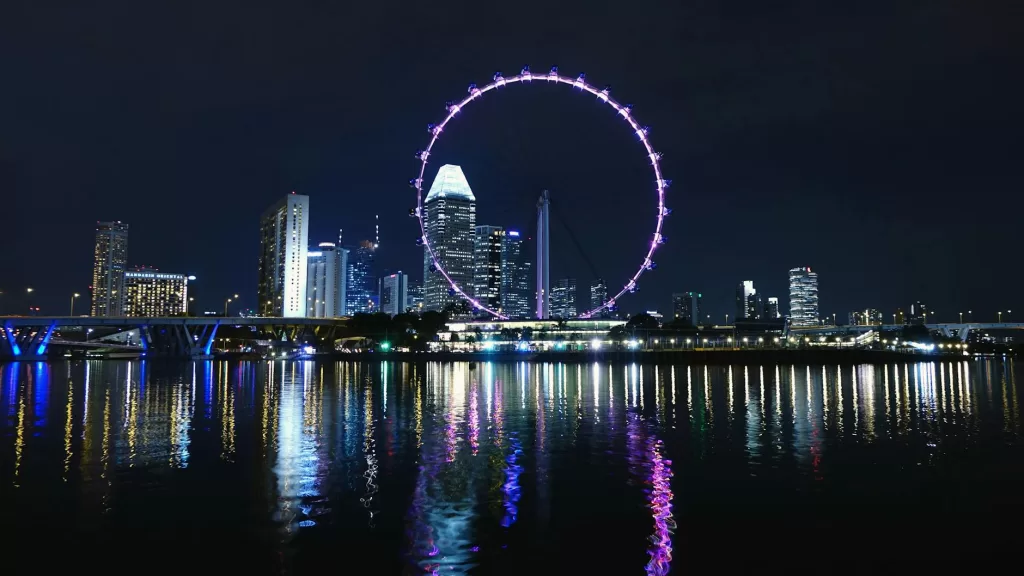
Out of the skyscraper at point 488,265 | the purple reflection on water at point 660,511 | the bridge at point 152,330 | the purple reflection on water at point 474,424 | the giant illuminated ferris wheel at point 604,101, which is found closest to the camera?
the purple reflection on water at point 660,511

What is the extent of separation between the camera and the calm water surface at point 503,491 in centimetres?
1060

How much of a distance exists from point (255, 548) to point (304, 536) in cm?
81

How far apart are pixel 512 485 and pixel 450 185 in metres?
132

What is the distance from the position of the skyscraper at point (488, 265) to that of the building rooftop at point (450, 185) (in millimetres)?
16031

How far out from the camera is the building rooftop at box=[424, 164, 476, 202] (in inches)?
5610

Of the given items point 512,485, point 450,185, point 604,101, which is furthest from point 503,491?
point 450,185

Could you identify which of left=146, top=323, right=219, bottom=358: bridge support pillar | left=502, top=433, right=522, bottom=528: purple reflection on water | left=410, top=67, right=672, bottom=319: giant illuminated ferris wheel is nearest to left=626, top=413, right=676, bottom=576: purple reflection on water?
left=502, top=433, right=522, bottom=528: purple reflection on water

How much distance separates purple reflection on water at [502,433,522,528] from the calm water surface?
0.07 meters

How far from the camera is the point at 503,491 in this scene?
47.8 ft

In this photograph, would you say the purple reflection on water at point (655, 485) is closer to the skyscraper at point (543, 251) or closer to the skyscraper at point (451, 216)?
the skyscraper at point (543, 251)

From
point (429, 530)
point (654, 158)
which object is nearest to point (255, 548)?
point (429, 530)

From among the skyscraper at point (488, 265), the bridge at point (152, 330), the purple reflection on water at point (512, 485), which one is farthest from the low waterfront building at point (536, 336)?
the purple reflection on water at point (512, 485)

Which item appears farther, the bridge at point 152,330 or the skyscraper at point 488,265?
the skyscraper at point 488,265

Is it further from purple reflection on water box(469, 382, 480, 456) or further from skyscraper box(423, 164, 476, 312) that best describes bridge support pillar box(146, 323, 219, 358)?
purple reflection on water box(469, 382, 480, 456)
